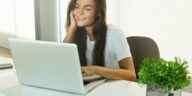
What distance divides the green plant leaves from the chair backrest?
0.83 metres

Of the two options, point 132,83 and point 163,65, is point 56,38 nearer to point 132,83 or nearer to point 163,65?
point 132,83

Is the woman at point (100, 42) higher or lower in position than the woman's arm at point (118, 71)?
higher

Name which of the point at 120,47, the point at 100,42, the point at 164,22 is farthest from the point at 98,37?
the point at 164,22

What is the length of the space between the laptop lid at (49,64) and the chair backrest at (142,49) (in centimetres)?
73

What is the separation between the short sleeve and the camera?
63.4 inches

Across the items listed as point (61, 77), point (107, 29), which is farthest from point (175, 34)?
point (61, 77)

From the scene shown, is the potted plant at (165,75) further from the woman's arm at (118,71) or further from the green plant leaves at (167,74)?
the woman's arm at (118,71)

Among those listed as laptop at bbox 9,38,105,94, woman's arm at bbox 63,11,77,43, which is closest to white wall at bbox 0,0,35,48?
woman's arm at bbox 63,11,77,43

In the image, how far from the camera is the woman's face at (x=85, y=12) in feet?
5.44

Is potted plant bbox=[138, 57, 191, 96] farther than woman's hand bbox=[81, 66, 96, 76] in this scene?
No

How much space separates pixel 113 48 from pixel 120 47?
4 cm

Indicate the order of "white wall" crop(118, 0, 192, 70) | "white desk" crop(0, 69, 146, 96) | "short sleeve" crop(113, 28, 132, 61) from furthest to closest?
1. "white wall" crop(118, 0, 192, 70)
2. "short sleeve" crop(113, 28, 132, 61)
3. "white desk" crop(0, 69, 146, 96)

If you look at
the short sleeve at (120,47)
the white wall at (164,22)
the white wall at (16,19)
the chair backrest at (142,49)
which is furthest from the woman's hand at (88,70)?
the white wall at (16,19)

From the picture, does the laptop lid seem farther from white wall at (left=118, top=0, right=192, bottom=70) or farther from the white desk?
white wall at (left=118, top=0, right=192, bottom=70)
